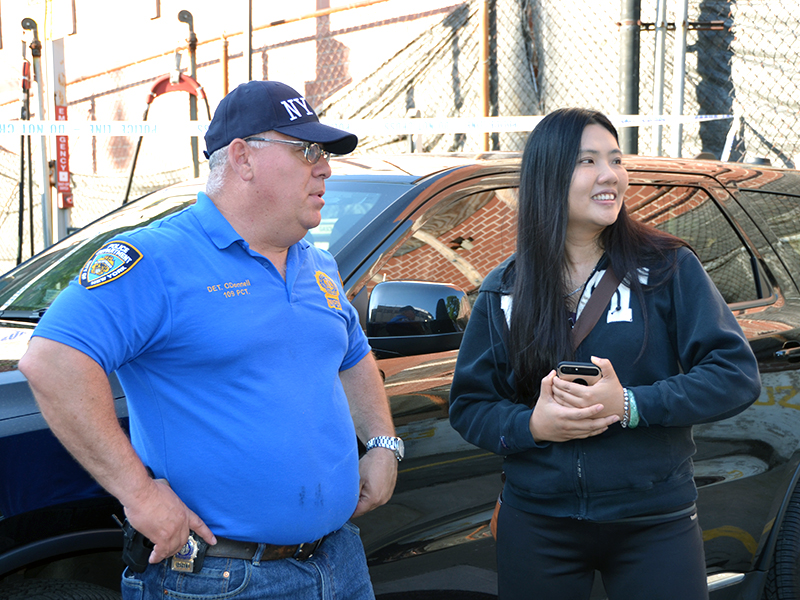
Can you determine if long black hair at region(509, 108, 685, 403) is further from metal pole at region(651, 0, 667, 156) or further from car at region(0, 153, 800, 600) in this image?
metal pole at region(651, 0, 667, 156)

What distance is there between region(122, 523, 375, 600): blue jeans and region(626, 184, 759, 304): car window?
207cm

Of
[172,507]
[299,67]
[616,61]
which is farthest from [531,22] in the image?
[172,507]

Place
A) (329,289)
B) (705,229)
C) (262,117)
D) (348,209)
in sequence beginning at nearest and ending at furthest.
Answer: (262,117)
(329,289)
(348,209)
(705,229)

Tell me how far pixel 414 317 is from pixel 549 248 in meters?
0.45

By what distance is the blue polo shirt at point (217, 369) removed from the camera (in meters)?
1.63

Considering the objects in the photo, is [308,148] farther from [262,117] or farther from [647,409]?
[647,409]

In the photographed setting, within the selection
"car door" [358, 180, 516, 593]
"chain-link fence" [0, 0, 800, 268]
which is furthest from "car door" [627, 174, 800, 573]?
"chain-link fence" [0, 0, 800, 268]

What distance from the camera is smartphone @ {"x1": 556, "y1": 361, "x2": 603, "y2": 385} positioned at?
192 centimetres

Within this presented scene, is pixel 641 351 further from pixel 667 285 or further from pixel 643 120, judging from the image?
pixel 643 120

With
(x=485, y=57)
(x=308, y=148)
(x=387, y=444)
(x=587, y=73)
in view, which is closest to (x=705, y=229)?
(x=387, y=444)

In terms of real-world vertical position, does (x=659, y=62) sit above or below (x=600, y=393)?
above

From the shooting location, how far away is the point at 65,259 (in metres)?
3.14

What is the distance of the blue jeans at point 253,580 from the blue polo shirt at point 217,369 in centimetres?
7

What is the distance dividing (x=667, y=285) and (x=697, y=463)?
112 cm
